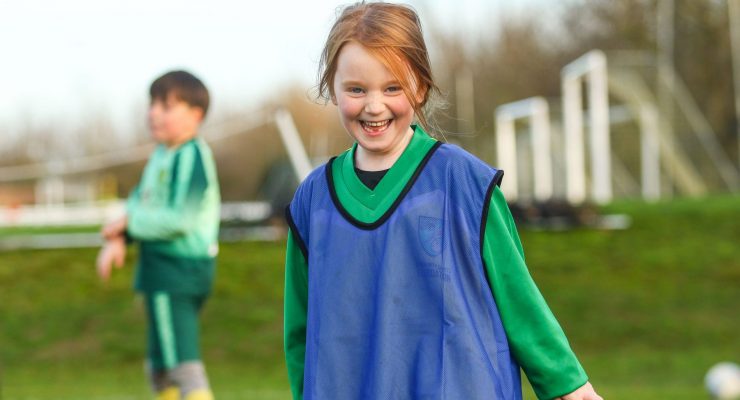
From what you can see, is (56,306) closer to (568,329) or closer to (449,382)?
(568,329)

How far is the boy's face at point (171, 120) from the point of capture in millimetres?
5961

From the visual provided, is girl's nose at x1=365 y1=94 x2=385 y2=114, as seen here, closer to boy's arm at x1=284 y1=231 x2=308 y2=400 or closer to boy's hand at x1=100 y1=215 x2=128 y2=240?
boy's arm at x1=284 y1=231 x2=308 y2=400

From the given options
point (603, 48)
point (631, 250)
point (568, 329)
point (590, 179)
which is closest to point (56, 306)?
point (568, 329)

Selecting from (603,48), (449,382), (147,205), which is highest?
(603,48)

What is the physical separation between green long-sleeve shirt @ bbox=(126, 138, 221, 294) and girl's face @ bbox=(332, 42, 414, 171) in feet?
9.71

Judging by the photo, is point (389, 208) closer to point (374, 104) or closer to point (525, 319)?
point (374, 104)

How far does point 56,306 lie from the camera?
14680 mm

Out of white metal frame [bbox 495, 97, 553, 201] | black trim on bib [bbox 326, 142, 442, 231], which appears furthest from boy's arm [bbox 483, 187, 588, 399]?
white metal frame [bbox 495, 97, 553, 201]

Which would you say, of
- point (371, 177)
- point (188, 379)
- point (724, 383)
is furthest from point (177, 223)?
point (724, 383)

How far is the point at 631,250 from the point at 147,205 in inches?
425

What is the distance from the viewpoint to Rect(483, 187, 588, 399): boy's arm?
290cm

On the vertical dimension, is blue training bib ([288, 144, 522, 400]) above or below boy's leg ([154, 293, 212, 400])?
above

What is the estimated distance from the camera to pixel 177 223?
5812mm

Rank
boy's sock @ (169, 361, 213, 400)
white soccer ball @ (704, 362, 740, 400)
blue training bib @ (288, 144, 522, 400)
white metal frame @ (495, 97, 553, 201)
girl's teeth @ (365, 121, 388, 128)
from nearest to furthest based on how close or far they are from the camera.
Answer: blue training bib @ (288, 144, 522, 400)
girl's teeth @ (365, 121, 388, 128)
boy's sock @ (169, 361, 213, 400)
white soccer ball @ (704, 362, 740, 400)
white metal frame @ (495, 97, 553, 201)
